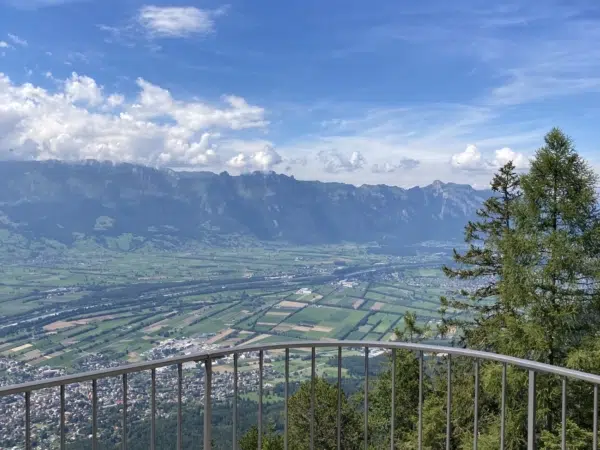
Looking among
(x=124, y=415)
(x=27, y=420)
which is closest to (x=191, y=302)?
(x=124, y=415)

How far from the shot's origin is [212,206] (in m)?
145

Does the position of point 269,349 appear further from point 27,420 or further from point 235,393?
point 27,420

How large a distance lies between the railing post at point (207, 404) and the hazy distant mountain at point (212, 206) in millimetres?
105329

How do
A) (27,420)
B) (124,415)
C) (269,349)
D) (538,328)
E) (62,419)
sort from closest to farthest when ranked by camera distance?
(27,420), (62,419), (124,415), (269,349), (538,328)

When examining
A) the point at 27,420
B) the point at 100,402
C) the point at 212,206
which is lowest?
the point at 100,402

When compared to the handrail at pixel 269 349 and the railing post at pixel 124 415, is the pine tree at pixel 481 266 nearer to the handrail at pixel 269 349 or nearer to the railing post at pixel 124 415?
the handrail at pixel 269 349

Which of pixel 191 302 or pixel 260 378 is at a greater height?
pixel 260 378

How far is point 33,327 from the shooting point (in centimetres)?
3912

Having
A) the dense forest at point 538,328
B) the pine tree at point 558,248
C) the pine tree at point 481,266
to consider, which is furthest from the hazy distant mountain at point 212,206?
the pine tree at point 558,248

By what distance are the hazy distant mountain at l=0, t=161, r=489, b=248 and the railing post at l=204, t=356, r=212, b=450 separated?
105 m

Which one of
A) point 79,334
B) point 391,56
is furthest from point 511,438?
point 79,334

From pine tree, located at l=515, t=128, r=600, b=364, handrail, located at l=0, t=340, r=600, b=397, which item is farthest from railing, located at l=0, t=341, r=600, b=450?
pine tree, located at l=515, t=128, r=600, b=364

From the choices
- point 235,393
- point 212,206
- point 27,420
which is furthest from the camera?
point 212,206

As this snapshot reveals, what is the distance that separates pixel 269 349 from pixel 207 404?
446 mm
